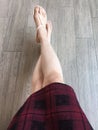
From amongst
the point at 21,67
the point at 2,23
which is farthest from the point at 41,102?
the point at 2,23

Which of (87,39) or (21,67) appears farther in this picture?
A: (87,39)

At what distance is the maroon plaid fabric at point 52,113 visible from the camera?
0.64 metres

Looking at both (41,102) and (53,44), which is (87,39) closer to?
(53,44)

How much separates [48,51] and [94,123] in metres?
0.42

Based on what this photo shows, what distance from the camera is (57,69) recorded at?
2.92 ft

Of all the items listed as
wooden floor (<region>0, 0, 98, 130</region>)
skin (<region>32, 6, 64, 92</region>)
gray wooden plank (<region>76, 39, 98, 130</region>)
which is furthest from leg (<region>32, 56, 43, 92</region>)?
gray wooden plank (<region>76, 39, 98, 130</region>)

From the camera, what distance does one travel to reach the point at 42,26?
1.21 meters

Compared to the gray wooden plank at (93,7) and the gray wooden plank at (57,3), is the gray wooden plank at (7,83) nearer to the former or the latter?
the gray wooden plank at (57,3)

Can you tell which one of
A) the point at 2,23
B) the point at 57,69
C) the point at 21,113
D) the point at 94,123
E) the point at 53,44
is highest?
the point at 2,23

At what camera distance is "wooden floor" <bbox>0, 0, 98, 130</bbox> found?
3.51ft

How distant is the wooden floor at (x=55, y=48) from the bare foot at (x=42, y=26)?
8 cm

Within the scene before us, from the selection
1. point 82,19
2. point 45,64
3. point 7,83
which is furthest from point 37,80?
point 82,19

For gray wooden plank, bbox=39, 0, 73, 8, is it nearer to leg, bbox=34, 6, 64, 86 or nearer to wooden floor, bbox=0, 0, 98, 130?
wooden floor, bbox=0, 0, 98, 130

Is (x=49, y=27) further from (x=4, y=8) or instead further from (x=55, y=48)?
(x=4, y=8)
